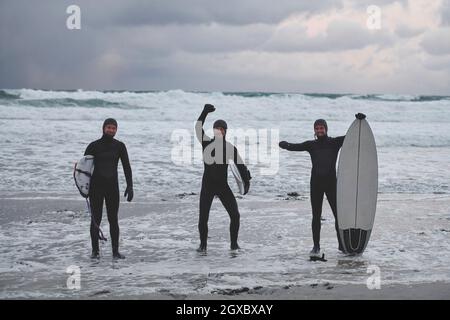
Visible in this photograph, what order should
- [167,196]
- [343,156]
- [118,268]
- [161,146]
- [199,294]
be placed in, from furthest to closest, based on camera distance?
[161,146] → [167,196] → [343,156] → [118,268] → [199,294]

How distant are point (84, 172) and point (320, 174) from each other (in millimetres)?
2909

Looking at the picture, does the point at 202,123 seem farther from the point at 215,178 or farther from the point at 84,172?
the point at 84,172

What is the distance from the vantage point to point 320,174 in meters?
7.07

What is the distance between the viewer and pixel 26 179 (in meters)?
12.6

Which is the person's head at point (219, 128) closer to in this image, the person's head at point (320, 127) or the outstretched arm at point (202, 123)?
the outstretched arm at point (202, 123)

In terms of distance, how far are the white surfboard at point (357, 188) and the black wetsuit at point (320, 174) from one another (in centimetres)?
13

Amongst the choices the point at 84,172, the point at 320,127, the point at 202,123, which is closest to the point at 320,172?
the point at 320,127

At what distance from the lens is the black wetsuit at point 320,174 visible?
7031 mm

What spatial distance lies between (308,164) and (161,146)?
527 cm

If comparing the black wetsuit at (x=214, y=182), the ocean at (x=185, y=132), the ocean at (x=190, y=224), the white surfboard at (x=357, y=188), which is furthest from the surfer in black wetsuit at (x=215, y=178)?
the ocean at (x=185, y=132)

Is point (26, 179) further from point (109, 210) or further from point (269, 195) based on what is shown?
point (109, 210)

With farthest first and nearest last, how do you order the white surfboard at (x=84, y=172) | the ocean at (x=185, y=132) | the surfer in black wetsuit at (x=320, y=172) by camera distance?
the ocean at (x=185, y=132) < the surfer in black wetsuit at (x=320, y=172) < the white surfboard at (x=84, y=172)
